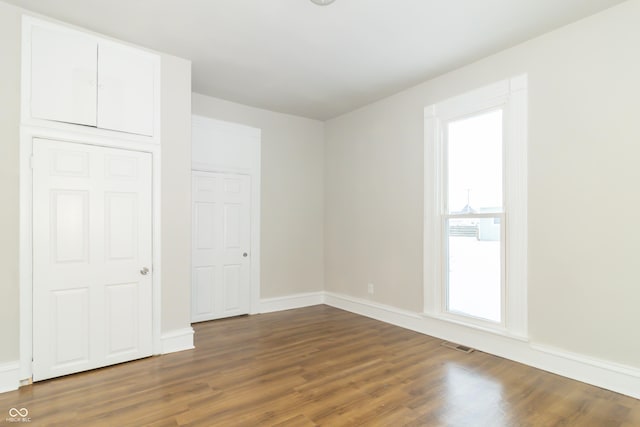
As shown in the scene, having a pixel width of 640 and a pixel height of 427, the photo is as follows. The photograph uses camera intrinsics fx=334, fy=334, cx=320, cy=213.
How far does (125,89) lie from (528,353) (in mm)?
4691

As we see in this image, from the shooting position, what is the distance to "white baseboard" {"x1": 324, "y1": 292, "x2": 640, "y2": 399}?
266cm

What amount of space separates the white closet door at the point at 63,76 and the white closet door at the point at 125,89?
75 mm

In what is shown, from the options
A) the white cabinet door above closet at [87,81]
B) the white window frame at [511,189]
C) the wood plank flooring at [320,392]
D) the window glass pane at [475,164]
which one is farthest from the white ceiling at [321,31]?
the wood plank flooring at [320,392]

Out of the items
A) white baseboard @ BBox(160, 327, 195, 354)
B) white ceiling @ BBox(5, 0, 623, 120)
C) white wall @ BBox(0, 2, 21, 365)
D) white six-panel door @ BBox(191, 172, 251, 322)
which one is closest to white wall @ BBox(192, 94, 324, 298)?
white six-panel door @ BBox(191, 172, 251, 322)

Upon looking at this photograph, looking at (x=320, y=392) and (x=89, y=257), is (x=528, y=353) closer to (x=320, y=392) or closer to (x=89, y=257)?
(x=320, y=392)

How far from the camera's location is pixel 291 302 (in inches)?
215

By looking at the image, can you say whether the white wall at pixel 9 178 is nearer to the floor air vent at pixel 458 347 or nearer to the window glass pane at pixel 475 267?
the floor air vent at pixel 458 347

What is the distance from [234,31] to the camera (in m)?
3.14

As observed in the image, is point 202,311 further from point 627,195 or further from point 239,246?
point 627,195

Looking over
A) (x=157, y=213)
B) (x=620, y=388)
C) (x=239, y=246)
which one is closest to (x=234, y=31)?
(x=157, y=213)

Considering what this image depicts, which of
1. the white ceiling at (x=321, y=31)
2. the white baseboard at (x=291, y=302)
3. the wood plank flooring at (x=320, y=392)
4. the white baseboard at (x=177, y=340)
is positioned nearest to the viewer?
the wood plank flooring at (x=320, y=392)

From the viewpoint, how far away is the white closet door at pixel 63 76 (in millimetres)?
2891

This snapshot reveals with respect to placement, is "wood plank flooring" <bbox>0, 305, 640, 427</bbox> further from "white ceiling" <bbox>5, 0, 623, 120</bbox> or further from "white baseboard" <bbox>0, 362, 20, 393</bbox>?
"white ceiling" <bbox>5, 0, 623, 120</bbox>

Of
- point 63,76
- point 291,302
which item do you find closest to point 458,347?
point 291,302
